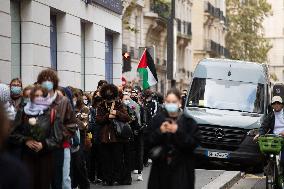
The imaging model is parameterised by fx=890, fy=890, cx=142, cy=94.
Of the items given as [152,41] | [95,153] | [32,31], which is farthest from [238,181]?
[152,41]

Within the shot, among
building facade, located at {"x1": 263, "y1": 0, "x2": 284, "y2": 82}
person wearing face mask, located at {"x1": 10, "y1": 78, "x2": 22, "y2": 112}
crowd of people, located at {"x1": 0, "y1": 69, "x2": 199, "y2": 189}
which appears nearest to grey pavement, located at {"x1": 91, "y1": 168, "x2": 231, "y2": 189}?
crowd of people, located at {"x1": 0, "y1": 69, "x2": 199, "y2": 189}

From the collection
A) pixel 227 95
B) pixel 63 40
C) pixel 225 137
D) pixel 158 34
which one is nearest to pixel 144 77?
pixel 63 40

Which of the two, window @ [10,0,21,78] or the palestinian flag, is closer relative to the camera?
window @ [10,0,21,78]

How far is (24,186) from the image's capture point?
4.76 metres

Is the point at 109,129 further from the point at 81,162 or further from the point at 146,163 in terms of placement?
the point at 146,163

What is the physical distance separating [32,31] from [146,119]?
10.8 ft

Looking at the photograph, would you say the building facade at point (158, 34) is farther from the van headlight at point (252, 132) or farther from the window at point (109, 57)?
the van headlight at point (252, 132)

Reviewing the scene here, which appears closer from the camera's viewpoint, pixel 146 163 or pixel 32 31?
pixel 32 31

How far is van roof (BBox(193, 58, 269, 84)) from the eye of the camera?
20219 mm

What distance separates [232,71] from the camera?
20328 mm

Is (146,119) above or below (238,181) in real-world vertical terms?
above

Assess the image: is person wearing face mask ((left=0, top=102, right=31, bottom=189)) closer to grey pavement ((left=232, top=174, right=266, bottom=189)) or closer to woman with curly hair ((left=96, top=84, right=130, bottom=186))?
woman with curly hair ((left=96, top=84, right=130, bottom=186))

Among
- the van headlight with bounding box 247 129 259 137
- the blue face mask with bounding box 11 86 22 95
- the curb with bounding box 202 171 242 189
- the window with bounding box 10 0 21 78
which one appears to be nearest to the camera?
the blue face mask with bounding box 11 86 22 95

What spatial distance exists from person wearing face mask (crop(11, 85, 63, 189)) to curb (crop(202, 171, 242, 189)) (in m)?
6.07
